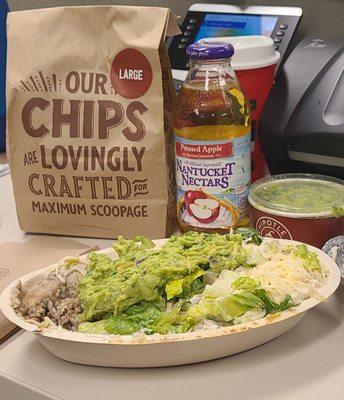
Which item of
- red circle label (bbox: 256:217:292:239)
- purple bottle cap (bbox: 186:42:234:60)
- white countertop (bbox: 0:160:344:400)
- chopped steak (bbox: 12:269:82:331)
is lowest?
white countertop (bbox: 0:160:344:400)

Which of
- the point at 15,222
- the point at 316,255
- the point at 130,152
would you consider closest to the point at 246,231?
the point at 316,255

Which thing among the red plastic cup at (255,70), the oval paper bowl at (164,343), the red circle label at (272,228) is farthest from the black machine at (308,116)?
the oval paper bowl at (164,343)

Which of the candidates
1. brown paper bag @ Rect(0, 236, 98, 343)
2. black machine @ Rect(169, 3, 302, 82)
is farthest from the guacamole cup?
black machine @ Rect(169, 3, 302, 82)

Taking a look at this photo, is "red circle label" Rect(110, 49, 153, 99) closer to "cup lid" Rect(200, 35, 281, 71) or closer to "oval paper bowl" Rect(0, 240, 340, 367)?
"cup lid" Rect(200, 35, 281, 71)

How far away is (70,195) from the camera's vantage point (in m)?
0.97

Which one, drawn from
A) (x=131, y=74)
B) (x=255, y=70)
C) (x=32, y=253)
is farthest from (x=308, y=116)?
(x=32, y=253)

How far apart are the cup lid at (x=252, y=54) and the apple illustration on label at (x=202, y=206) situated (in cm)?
21

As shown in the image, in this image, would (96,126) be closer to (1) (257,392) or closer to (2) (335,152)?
(2) (335,152)

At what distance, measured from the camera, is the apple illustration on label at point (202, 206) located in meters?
0.89

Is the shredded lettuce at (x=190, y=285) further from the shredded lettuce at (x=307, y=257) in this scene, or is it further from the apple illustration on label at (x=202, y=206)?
the apple illustration on label at (x=202, y=206)

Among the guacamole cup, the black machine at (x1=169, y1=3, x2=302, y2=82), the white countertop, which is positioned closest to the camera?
the white countertop

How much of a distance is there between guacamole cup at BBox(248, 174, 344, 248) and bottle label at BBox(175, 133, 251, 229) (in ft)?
0.08

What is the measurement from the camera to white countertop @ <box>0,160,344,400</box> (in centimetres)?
64

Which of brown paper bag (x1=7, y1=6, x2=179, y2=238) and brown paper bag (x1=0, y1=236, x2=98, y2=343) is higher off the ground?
brown paper bag (x1=7, y1=6, x2=179, y2=238)
